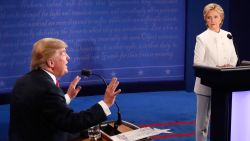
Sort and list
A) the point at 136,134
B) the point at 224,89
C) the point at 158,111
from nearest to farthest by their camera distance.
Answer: the point at 224,89, the point at 136,134, the point at 158,111

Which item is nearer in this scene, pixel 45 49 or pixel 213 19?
pixel 45 49

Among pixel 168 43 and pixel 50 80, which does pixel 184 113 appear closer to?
pixel 168 43

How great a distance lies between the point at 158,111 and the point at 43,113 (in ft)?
12.1

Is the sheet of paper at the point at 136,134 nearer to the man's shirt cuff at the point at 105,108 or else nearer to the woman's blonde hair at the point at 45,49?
the man's shirt cuff at the point at 105,108

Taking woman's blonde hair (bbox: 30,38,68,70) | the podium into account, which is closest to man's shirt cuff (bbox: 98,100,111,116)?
woman's blonde hair (bbox: 30,38,68,70)

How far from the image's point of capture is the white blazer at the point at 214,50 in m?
3.40

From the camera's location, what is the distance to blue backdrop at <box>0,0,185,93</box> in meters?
6.10

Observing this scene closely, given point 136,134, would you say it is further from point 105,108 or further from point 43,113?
point 43,113

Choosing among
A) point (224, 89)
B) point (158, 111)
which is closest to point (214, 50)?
point (224, 89)

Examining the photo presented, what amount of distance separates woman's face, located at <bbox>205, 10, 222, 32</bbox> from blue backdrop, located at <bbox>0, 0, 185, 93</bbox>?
308cm

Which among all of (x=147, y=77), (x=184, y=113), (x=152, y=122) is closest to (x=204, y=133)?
(x=152, y=122)

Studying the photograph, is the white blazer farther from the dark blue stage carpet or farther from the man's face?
the man's face

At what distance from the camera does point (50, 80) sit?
6.91 ft

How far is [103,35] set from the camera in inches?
253
